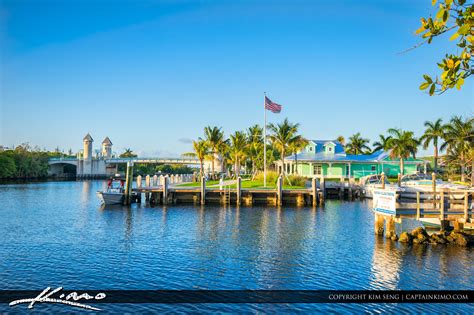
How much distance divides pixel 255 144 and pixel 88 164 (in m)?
90.8

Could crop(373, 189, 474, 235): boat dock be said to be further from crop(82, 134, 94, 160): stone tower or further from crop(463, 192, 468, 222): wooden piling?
crop(82, 134, 94, 160): stone tower

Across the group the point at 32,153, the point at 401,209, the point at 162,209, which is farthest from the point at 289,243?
the point at 32,153

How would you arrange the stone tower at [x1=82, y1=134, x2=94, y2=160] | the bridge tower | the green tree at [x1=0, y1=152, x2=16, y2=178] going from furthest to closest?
the stone tower at [x1=82, y1=134, x2=94, y2=160] < the bridge tower < the green tree at [x1=0, y1=152, x2=16, y2=178]

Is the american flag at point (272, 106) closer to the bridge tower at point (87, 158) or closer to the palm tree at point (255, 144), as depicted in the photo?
the palm tree at point (255, 144)

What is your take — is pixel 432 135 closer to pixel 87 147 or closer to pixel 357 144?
pixel 357 144

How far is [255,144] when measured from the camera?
258 ft

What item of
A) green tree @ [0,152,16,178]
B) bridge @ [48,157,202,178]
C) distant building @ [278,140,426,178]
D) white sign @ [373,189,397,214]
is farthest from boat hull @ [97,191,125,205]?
bridge @ [48,157,202,178]

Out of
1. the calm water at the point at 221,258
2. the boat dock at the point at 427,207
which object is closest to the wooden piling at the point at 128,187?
the calm water at the point at 221,258

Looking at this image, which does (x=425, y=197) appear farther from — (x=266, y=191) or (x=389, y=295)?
(x=266, y=191)

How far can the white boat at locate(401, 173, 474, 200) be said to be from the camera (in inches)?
872

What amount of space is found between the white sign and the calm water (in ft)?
5.86

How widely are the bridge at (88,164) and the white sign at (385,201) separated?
121m

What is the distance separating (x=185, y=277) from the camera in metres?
15.4

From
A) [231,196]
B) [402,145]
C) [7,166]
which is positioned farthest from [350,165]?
[7,166]
